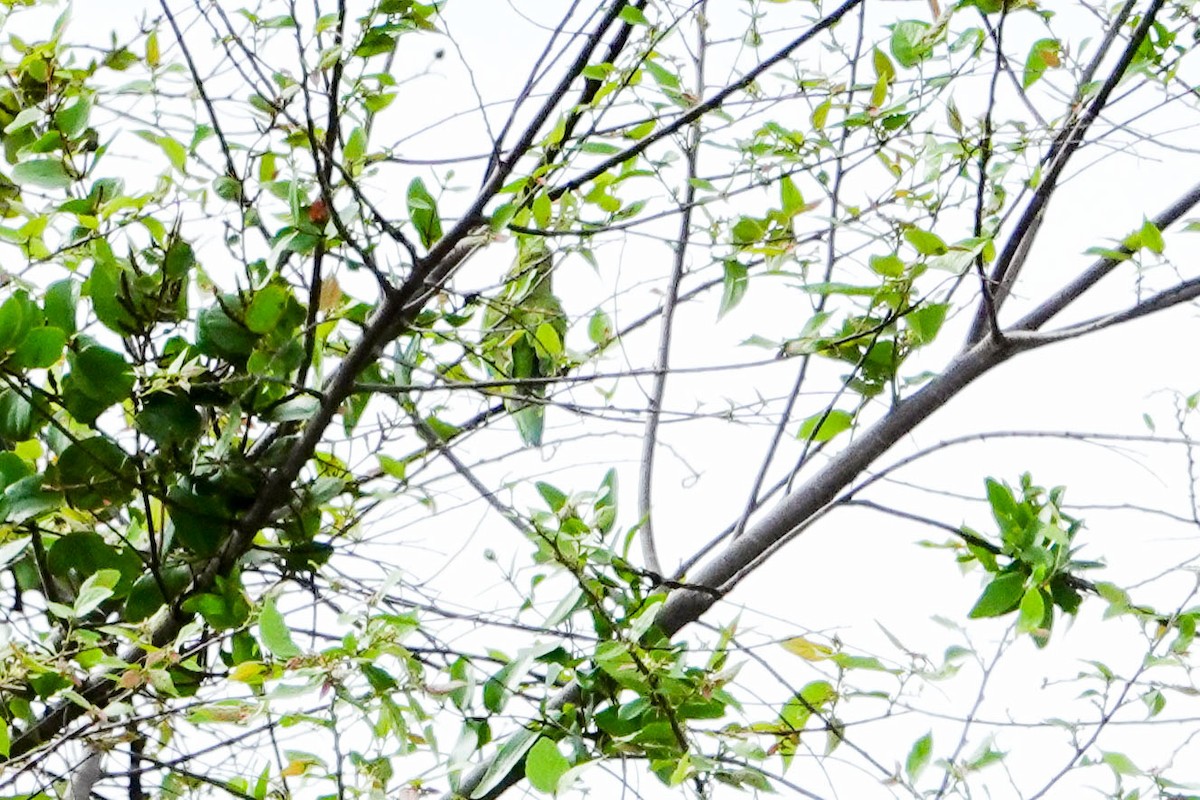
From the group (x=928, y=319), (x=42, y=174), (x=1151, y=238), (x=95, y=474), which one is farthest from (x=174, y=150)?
(x=1151, y=238)

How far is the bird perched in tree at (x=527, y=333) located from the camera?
67cm

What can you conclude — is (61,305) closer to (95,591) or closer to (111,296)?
(111,296)

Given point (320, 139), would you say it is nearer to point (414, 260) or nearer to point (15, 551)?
point (414, 260)

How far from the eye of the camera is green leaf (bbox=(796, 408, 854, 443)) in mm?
772

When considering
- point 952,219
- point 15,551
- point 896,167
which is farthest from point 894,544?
point 15,551

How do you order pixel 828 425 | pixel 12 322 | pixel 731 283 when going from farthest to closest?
pixel 828 425
pixel 731 283
pixel 12 322

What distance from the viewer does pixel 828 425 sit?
781mm

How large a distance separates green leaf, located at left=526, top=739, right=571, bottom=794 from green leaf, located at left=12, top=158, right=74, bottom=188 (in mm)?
385

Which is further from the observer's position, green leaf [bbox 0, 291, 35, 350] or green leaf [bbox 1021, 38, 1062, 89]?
green leaf [bbox 1021, 38, 1062, 89]

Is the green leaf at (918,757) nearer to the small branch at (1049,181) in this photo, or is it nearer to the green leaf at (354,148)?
the small branch at (1049,181)

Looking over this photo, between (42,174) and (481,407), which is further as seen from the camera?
(481,407)

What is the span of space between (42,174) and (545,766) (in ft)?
1.33

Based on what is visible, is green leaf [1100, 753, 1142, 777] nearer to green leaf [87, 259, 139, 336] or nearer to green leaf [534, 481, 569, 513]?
green leaf [534, 481, 569, 513]

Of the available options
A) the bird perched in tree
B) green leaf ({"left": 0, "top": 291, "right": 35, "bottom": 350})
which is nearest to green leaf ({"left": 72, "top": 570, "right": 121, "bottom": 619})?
green leaf ({"left": 0, "top": 291, "right": 35, "bottom": 350})
